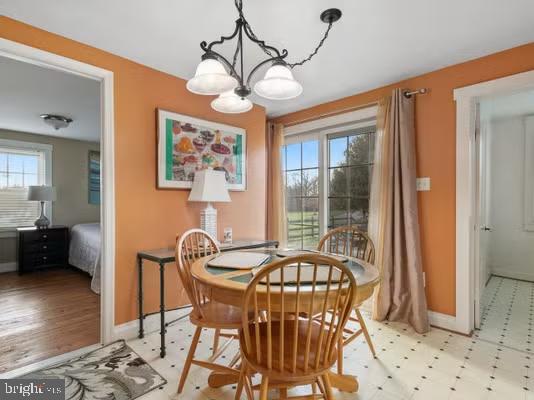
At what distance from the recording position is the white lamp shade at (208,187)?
2631 millimetres

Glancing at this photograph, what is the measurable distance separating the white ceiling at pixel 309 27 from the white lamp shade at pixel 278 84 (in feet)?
1.56

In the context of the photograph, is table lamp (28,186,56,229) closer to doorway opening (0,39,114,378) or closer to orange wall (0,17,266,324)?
doorway opening (0,39,114,378)

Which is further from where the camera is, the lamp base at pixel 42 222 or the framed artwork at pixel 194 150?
the lamp base at pixel 42 222

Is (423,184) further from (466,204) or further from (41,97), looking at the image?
(41,97)

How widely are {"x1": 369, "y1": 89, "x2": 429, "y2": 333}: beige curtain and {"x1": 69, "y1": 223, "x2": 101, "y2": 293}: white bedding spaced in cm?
333

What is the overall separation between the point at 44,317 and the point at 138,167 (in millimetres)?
1843

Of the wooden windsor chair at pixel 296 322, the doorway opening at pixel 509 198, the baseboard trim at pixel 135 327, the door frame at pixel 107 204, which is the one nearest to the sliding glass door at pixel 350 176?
the doorway opening at pixel 509 198

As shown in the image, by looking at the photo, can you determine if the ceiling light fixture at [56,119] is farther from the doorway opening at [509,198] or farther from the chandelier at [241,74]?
the doorway opening at [509,198]

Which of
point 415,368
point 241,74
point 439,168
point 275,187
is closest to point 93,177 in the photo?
point 275,187

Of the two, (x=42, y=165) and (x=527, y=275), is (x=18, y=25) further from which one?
(x=527, y=275)

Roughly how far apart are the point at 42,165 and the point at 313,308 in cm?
574

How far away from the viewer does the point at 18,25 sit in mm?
1876

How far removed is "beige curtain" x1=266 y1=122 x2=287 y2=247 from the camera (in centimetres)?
375

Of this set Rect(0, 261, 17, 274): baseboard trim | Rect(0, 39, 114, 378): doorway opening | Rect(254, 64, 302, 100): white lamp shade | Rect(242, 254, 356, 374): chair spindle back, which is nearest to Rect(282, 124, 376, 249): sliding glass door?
Rect(254, 64, 302, 100): white lamp shade
